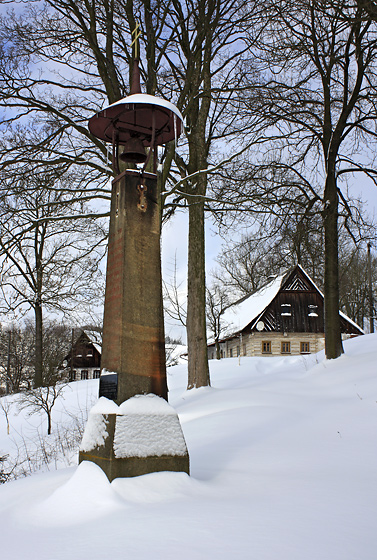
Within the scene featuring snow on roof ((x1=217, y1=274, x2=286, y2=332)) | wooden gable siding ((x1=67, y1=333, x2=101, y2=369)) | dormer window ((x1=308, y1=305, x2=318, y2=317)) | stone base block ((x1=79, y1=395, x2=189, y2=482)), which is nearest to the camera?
stone base block ((x1=79, y1=395, x2=189, y2=482))

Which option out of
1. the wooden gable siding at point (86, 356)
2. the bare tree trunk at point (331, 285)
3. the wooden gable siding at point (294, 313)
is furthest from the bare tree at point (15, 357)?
the bare tree trunk at point (331, 285)

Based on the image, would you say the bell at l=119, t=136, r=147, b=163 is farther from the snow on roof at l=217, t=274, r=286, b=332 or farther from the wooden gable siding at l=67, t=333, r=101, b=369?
the wooden gable siding at l=67, t=333, r=101, b=369

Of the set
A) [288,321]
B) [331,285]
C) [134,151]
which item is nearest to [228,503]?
[134,151]

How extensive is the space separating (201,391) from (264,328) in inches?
714

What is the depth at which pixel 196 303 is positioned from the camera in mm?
12883

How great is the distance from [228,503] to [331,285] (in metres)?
10.5

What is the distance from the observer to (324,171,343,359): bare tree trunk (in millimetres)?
13492

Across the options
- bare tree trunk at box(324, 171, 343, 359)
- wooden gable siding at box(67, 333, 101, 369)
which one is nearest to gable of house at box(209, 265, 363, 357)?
bare tree trunk at box(324, 171, 343, 359)

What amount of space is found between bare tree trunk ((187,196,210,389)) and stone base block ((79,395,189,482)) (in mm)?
7954

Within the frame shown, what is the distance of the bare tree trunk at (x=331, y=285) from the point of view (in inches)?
531

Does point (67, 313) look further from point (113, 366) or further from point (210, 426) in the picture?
point (113, 366)

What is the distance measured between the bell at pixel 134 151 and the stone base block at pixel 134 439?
8.45ft

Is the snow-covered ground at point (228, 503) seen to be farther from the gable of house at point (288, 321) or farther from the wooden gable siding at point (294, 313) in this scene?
the wooden gable siding at point (294, 313)

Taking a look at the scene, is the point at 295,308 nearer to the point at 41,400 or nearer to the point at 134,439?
the point at 41,400
